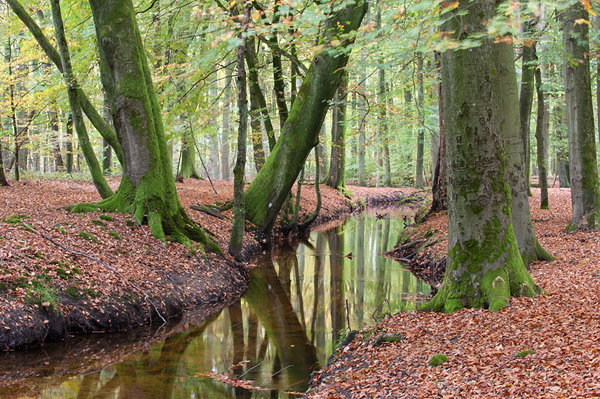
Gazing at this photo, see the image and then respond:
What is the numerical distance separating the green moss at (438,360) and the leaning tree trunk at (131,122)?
601cm

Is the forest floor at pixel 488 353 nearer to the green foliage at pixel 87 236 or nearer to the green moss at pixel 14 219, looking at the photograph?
the green foliage at pixel 87 236

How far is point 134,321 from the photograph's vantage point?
6898 mm

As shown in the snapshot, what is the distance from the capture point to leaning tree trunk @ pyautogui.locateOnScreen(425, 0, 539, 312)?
17.7 ft

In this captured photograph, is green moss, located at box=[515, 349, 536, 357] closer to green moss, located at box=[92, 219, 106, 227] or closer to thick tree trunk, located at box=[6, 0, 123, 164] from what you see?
green moss, located at box=[92, 219, 106, 227]

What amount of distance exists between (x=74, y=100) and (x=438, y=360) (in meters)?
9.29

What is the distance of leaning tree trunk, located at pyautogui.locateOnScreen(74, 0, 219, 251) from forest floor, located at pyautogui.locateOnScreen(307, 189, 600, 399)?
17.2 feet

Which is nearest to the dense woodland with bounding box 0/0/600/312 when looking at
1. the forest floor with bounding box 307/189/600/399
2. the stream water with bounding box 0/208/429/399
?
the forest floor with bounding box 307/189/600/399

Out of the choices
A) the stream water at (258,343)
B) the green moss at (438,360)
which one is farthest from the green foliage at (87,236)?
the green moss at (438,360)

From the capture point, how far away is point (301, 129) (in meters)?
11.3

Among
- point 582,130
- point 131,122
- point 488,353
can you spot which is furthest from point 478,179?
point 131,122

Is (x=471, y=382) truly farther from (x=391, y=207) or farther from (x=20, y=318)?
(x=391, y=207)

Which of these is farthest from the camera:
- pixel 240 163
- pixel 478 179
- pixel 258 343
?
pixel 240 163

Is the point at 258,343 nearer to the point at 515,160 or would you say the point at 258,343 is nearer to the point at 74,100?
the point at 515,160

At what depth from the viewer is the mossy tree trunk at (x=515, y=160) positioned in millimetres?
7703
